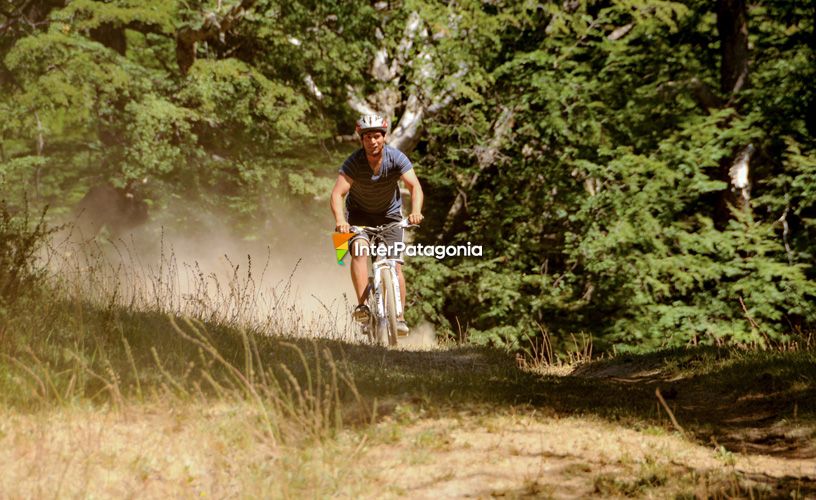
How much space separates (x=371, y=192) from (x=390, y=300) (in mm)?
1111

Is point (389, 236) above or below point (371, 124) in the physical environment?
below

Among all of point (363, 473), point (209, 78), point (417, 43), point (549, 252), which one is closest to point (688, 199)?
point (549, 252)

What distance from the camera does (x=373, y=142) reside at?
8.67m

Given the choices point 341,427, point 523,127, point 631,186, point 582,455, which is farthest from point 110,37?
point 582,455

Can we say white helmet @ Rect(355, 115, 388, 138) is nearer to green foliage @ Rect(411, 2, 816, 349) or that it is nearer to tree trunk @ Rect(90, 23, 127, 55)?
green foliage @ Rect(411, 2, 816, 349)

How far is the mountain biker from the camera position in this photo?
28.7 ft

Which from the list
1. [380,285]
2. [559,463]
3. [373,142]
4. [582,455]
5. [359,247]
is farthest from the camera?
[380,285]

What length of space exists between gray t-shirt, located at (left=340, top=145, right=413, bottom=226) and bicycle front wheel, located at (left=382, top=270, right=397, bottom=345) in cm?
68

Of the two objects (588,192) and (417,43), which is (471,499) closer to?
(588,192)

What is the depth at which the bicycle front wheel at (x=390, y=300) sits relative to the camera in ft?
30.2

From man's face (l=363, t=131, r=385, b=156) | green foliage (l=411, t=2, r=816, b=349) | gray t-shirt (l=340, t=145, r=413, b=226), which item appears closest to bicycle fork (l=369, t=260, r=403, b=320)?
gray t-shirt (l=340, t=145, r=413, b=226)

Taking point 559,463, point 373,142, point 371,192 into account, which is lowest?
point 559,463

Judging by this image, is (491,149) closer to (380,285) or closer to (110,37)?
(380,285)

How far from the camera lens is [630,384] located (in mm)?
7910
